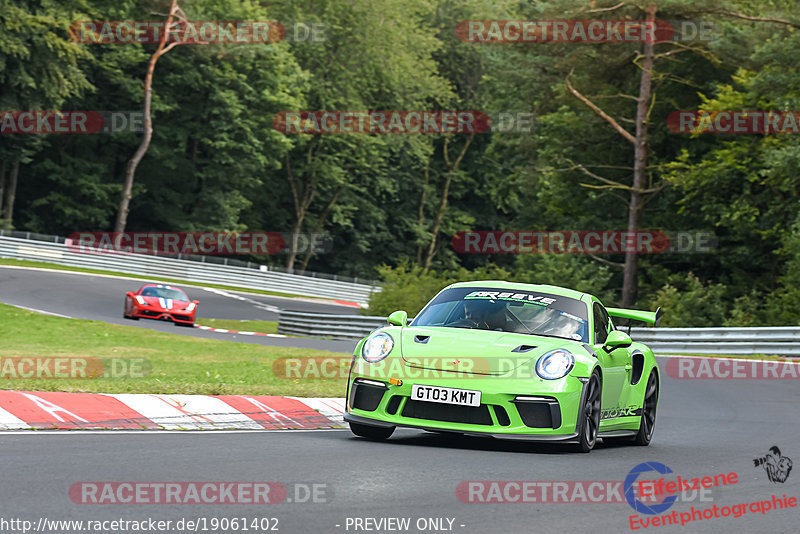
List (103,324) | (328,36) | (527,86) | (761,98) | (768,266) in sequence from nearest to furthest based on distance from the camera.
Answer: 1. (103,324)
2. (761,98)
3. (768,266)
4. (527,86)
5. (328,36)

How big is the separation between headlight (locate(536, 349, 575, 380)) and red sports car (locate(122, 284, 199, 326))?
79.3 feet

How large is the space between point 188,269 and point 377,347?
46918 millimetres

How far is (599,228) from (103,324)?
22698 mm

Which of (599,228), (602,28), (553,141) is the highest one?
(602,28)

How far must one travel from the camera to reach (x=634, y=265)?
40469 millimetres

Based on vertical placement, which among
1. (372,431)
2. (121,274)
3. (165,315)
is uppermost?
(372,431)

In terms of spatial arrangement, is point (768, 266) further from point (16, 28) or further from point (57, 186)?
point (57, 186)

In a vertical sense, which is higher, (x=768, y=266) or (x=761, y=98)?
(x=761, y=98)

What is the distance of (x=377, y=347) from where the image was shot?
9500 mm

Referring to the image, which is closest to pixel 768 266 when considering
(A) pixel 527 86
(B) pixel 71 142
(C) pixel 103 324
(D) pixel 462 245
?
(A) pixel 527 86
